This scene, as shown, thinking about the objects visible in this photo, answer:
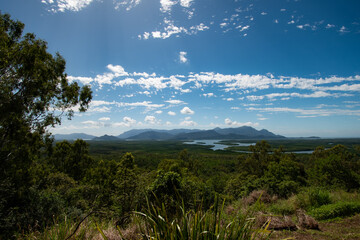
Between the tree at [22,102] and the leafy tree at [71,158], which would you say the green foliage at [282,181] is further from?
the leafy tree at [71,158]

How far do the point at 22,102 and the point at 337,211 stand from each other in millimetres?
13322

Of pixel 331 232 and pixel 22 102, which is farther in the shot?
pixel 22 102

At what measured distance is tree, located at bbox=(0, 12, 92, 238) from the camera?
266 inches

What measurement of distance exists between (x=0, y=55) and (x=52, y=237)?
6926 millimetres

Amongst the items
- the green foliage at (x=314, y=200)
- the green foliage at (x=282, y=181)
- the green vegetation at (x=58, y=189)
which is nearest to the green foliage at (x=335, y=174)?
the green vegetation at (x=58, y=189)

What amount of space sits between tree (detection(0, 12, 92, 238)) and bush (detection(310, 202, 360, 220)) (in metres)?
11.3

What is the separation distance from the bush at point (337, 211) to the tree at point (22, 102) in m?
11.3

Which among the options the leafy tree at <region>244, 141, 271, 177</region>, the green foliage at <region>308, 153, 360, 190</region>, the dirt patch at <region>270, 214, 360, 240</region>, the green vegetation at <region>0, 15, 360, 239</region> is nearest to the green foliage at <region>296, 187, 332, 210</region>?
the green vegetation at <region>0, 15, 360, 239</region>

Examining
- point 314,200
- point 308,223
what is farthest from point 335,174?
point 308,223

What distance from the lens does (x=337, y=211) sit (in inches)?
235

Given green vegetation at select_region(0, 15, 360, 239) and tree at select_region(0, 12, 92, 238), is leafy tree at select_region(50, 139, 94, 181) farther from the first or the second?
tree at select_region(0, 12, 92, 238)

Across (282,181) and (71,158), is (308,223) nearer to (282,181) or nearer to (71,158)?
(282,181)

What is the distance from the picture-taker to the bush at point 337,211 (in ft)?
19.4


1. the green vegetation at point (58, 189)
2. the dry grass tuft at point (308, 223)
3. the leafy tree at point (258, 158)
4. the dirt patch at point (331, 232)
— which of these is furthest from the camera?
the leafy tree at point (258, 158)
